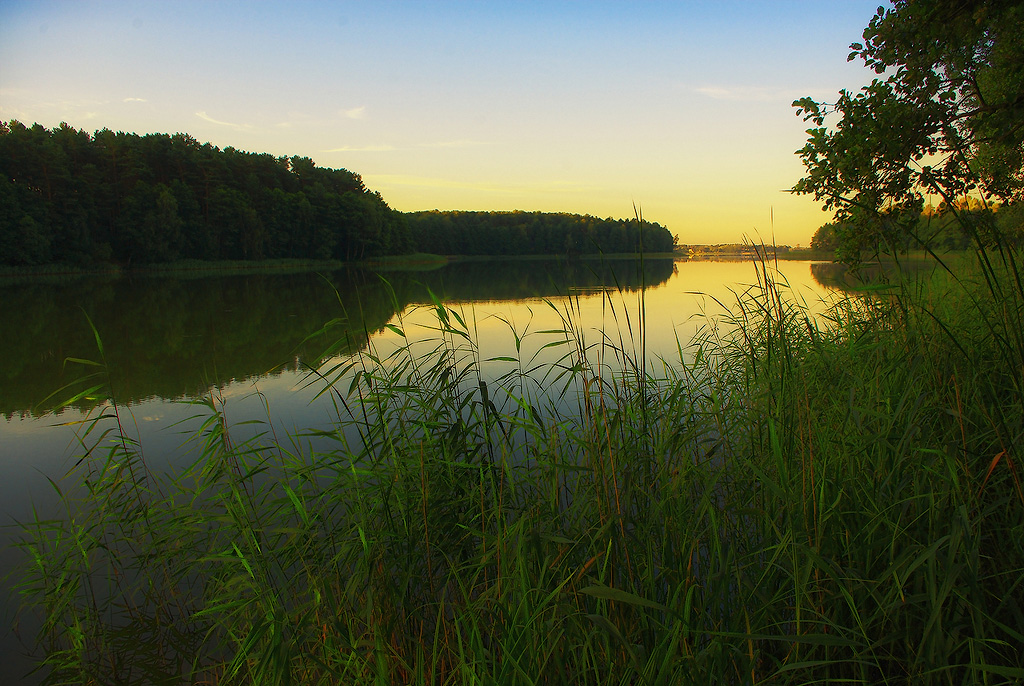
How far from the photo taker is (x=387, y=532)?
247 cm

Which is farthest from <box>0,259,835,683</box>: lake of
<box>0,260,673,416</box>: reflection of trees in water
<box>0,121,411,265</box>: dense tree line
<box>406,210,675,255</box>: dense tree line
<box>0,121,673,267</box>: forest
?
<box>406,210,675,255</box>: dense tree line

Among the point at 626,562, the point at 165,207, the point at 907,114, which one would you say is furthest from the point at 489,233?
the point at 626,562

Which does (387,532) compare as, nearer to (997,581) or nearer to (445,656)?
(445,656)

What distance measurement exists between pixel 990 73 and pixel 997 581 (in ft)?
25.7

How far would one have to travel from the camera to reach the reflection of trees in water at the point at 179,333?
7344 mm

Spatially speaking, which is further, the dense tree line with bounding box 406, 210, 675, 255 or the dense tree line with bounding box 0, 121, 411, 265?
the dense tree line with bounding box 406, 210, 675, 255

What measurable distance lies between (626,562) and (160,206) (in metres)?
46.1

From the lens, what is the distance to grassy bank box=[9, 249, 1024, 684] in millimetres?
1634

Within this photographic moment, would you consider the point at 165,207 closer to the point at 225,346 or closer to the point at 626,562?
the point at 225,346

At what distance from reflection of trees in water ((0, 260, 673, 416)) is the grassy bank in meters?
1.00

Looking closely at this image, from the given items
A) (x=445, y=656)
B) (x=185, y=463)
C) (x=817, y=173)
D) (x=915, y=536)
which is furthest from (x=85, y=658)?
(x=817, y=173)

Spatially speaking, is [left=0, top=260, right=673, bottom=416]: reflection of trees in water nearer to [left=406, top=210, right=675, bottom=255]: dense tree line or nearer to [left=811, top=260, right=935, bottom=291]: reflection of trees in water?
[left=811, top=260, right=935, bottom=291]: reflection of trees in water

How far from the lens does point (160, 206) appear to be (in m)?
38.5

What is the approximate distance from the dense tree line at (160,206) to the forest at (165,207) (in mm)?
82
